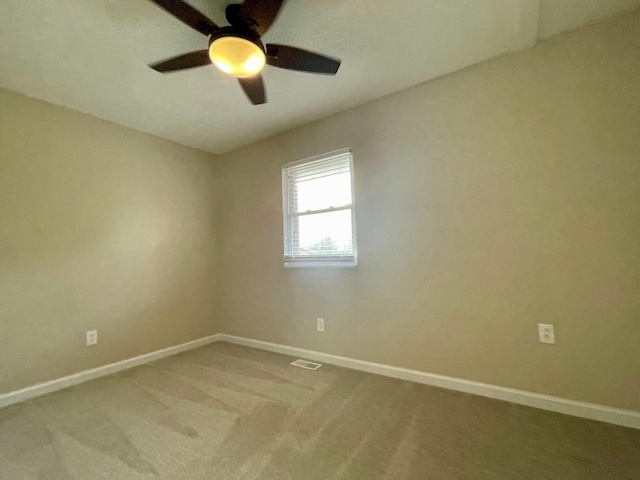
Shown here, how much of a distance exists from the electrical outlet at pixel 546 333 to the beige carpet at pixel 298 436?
0.44m

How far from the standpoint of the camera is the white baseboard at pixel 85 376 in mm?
2068

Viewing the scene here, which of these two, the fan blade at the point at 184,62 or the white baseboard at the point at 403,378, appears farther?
the white baseboard at the point at 403,378

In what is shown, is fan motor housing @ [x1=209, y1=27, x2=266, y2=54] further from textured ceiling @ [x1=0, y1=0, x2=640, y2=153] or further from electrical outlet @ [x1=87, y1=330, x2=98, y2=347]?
electrical outlet @ [x1=87, y1=330, x2=98, y2=347]

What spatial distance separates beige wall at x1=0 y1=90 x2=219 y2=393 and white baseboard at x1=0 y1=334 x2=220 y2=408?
0.05m

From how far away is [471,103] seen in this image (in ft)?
6.79

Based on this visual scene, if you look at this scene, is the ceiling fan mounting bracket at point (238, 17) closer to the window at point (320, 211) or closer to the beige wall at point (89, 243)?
the window at point (320, 211)

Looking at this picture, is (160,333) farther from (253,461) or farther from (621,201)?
(621,201)

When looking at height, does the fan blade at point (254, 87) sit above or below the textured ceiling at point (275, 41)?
below

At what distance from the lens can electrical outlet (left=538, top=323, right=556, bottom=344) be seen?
1773 mm

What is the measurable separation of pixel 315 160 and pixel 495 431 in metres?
2.48

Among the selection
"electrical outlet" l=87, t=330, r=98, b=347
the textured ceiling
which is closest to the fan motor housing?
the textured ceiling

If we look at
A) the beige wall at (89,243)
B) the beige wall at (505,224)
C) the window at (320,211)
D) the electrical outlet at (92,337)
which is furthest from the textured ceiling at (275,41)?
the electrical outlet at (92,337)

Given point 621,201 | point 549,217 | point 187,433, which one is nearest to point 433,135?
point 549,217

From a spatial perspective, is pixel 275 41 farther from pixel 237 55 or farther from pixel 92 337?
pixel 92 337
